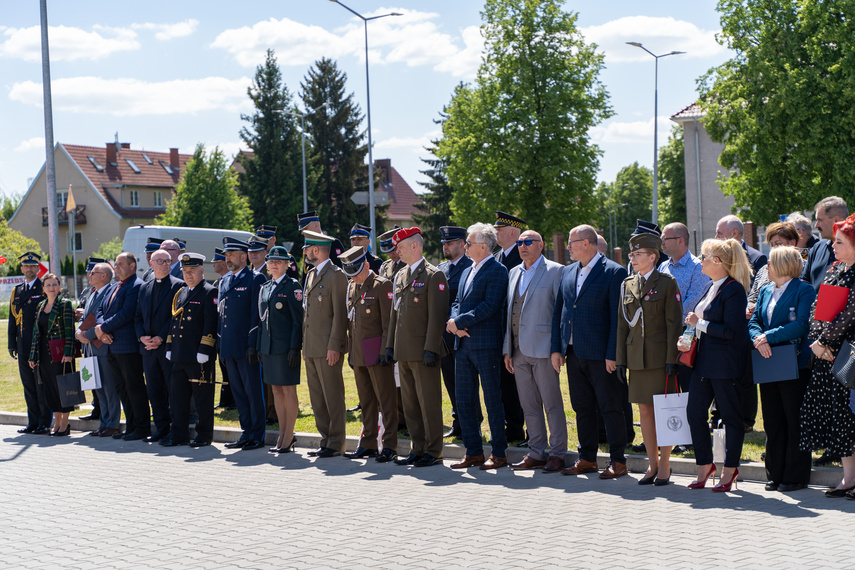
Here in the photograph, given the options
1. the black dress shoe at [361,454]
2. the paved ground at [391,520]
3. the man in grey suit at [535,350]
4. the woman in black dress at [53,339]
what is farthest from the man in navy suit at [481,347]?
the woman in black dress at [53,339]

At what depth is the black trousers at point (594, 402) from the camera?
325 inches

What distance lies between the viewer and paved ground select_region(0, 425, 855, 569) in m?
5.80

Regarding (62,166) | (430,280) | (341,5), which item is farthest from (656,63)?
(62,166)

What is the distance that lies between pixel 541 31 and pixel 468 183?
737 centimetres

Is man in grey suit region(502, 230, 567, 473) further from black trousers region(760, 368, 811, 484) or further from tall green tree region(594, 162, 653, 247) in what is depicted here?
tall green tree region(594, 162, 653, 247)

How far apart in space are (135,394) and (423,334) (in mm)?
4500

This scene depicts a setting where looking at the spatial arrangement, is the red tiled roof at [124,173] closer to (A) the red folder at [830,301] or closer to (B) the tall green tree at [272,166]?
(B) the tall green tree at [272,166]

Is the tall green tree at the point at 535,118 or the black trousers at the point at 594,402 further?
the tall green tree at the point at 535,118

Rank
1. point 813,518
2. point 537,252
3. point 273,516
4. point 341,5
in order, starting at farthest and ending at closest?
1. point 341,5
2. point 537,252
3. point 273,516
4. point 813,518

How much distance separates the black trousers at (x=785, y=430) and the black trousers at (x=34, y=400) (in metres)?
9.48

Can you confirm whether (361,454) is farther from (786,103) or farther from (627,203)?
(627,203)

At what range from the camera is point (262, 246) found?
11.9m

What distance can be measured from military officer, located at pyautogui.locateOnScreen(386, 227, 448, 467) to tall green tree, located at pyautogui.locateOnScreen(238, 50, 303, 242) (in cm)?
5251

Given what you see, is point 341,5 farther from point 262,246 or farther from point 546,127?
point 262,246
